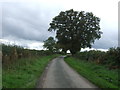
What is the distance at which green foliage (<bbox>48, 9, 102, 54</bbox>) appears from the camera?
61.0 meters

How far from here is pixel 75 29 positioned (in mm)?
61625

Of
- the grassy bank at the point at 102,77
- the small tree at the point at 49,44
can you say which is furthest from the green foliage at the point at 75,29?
the grassy bank at the point at 102,77

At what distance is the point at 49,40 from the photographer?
102 m

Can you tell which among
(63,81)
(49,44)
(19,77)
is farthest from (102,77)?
(49,44)

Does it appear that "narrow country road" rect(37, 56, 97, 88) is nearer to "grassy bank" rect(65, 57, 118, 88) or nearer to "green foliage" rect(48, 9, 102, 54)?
"grassy bank" rect(65, 57, 118, 88)

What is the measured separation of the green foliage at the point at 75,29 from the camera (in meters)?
61.0

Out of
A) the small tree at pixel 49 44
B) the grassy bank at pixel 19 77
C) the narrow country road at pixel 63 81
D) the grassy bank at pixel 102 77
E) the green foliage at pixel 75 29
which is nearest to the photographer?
the grassy bank at pixel 19 77

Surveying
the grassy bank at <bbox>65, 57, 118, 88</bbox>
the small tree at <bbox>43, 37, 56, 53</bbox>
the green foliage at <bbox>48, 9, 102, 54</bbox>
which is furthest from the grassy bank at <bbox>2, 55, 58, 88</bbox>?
the small tree at <bbox>43, 37, 56, 53</bbox>

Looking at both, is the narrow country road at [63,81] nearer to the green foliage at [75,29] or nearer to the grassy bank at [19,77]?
the grassy bank at [19,77]

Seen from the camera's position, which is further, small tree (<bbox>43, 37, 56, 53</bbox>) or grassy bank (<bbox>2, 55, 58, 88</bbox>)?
small tree (<bbox>43, 37, 56, 53</bbox>)

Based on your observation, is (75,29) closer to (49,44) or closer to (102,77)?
(49,44)

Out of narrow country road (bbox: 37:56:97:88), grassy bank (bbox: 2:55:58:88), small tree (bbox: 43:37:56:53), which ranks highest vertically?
small tree (bbox: 43:37:56:53)

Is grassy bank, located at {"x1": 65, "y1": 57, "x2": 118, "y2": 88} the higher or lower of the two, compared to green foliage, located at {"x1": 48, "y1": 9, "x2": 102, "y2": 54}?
lower

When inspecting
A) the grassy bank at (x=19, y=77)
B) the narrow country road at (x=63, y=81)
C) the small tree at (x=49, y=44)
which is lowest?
the narrow country road at (x=63, y=81)
